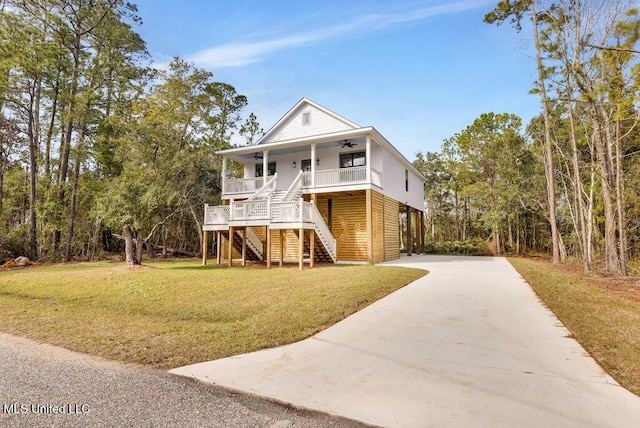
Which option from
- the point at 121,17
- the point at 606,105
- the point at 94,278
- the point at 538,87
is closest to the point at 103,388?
the point at 94,278

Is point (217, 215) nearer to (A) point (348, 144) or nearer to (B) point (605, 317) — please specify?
(A) point (348, 144)

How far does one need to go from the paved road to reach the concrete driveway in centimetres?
19

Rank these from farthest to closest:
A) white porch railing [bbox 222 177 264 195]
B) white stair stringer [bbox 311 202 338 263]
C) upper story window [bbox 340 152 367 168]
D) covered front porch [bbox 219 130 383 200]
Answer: white porch railing [bbox 222 177 264 195], upper story window [bbox 340 152 367 168], covered front porch [bbox 219 130 383 200], white stair stringer [bbox 311 202 338 263]

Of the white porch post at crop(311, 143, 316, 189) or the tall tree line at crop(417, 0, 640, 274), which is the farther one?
the white porch post at crop(311, 143, 316, 189)

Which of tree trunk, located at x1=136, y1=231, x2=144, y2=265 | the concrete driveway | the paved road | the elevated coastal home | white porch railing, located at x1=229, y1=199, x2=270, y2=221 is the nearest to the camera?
the paved road

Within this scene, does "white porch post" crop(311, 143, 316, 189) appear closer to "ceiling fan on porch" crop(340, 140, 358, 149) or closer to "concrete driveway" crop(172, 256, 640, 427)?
"ceiling fan on porch" crop(340, 140, 358, 149)

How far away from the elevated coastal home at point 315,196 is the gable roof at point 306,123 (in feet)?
0.17

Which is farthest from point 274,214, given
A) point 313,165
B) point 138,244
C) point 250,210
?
point 138,244

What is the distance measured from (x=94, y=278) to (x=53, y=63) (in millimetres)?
14648

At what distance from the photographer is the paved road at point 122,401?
2.40 meters

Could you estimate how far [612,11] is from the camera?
11.0 metres

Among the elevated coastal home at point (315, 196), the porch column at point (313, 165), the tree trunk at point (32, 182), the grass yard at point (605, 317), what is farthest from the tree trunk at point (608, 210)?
the tree trunk at point (32, 182)

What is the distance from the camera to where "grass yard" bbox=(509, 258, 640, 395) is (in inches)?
140

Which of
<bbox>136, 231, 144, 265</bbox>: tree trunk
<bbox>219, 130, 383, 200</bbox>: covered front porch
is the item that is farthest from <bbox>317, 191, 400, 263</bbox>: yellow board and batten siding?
<bbox>136, 231, 144, 265</bbox>: tree trunk
